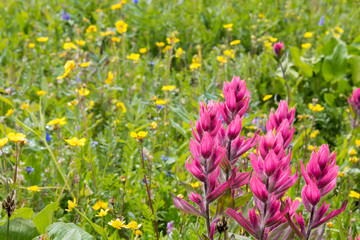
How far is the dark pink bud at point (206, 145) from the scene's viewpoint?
42.6 inches

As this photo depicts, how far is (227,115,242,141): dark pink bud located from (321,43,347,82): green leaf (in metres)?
2.70

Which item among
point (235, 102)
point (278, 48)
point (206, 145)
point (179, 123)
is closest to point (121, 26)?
point (179, 123)

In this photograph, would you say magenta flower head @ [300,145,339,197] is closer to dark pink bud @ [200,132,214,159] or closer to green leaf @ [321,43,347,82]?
dark pink bud @ [200,132,214,159]

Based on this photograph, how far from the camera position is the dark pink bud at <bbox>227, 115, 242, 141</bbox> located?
1.15m

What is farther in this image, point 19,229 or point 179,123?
point 179,123

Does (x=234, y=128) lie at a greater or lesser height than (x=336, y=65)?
greater

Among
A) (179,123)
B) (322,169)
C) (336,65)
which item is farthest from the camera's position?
(336,65)

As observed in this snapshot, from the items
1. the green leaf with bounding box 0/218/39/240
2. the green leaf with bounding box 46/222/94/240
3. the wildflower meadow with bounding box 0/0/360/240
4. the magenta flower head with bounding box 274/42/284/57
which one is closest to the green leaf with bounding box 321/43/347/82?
the wildflower meadow with bounding box 0/0/360/240

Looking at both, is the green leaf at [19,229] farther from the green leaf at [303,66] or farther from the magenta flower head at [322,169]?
the green leaf at [303,66]

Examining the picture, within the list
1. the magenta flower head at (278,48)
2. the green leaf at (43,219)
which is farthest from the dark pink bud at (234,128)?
the magenta flower head at (278,48)

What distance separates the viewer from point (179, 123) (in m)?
3.16

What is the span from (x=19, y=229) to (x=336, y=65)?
2923 mm

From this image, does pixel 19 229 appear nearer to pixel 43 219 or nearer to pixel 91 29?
pixel 43 219

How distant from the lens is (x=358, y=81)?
11.6ft
